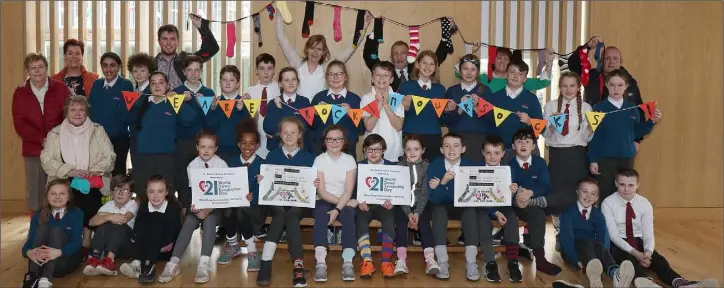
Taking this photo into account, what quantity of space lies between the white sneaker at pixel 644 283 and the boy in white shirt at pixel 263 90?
3.05 metres

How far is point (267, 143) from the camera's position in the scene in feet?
18.8

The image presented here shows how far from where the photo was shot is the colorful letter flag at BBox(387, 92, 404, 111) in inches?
210

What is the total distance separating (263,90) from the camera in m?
5.82

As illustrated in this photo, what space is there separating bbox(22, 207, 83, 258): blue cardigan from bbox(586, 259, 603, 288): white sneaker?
3568 mm

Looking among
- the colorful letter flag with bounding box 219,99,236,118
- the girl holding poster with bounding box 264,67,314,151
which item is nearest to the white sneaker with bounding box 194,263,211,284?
the girl holding poster with bounding box 264,67,314,151

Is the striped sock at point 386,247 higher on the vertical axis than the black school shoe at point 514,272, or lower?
higher

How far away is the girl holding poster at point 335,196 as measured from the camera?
4.88 meters

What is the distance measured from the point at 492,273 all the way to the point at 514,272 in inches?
6.8

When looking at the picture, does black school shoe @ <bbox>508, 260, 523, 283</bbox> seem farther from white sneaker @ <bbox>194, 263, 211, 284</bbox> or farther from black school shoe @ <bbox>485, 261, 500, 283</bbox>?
white sneaker @ <bbox>194, 263, 211, 284</bbox>

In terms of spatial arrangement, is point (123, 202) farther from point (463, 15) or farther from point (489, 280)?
point (463, 15)

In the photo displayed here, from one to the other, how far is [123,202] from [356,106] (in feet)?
6.37

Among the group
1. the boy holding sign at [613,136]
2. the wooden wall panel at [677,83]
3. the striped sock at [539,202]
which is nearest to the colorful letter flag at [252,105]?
the striped sock at [539,202]

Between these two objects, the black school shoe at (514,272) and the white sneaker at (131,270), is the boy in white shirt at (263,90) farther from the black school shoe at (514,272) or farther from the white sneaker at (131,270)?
the black school shoe at (514,272)

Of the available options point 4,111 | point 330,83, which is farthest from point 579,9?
point 4,111
